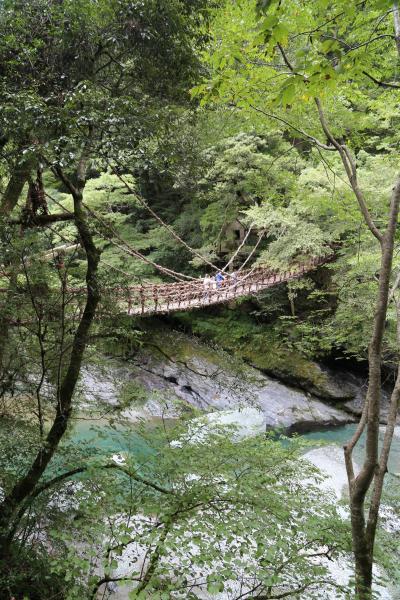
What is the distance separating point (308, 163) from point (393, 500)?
538 cm

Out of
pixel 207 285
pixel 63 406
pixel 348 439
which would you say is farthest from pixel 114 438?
pixel 348 439

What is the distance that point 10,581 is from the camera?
1.65m

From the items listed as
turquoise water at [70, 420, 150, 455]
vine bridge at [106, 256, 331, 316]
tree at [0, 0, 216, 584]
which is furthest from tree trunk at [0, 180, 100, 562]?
vine bridge at [106, 256, 331, 316]

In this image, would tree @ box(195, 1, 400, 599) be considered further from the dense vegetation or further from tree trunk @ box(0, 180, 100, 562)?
tree trunk @ box(0, 180, 100, 562)

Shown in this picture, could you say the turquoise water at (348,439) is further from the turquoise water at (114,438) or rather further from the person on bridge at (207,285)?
the turquoise water at (114,438)

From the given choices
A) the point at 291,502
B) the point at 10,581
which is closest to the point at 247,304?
Result: the point at 291,502

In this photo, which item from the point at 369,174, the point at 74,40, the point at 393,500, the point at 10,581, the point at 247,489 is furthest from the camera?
the point at 369,174

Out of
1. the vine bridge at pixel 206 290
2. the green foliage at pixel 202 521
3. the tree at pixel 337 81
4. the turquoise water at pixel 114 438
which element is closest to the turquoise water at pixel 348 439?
the vine bridge at pixel 206 290

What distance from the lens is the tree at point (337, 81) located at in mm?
1130

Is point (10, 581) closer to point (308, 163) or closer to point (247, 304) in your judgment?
point (308, 163)

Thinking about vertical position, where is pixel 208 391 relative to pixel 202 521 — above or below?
above

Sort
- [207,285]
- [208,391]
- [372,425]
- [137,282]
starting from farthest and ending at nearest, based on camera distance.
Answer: [208,391]
[207,285]
[137,282]
[372,425]

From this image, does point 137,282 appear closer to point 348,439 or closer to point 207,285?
point 207,285

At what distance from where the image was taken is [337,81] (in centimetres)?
183
